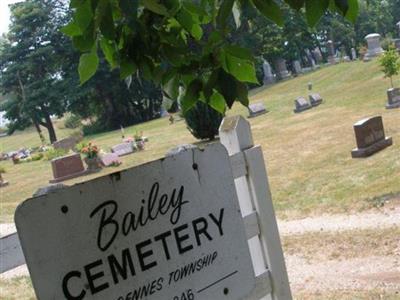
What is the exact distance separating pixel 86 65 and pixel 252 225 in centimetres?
175

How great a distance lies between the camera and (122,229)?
7.09 feet

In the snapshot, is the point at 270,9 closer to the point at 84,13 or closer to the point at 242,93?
the point at 242,93

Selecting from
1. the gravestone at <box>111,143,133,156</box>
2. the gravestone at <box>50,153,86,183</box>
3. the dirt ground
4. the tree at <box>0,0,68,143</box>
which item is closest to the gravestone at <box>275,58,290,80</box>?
the tree at <box>0,0,68,143</box>

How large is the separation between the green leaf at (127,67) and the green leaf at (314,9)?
0.64 meters

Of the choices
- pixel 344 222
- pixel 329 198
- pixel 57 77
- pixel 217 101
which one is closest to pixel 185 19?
pixel 217 101

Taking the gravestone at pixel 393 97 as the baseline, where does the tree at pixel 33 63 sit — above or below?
above

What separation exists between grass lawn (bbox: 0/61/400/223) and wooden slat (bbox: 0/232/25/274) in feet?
22.8

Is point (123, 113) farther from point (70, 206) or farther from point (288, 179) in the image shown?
point (70, 206)

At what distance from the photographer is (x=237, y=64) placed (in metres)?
1.97

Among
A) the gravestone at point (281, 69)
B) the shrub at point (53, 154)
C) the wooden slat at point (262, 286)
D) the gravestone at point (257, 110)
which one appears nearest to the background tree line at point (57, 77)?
the gravestone at point (281, 69)

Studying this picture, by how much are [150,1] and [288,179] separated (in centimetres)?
1181

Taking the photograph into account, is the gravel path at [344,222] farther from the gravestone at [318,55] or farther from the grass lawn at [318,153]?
the gravestone at [318,55]

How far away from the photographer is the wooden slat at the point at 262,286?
316 cm

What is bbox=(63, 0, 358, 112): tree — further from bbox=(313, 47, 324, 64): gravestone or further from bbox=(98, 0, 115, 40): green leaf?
bbox=(313, 47, 324, 64): gravestone
